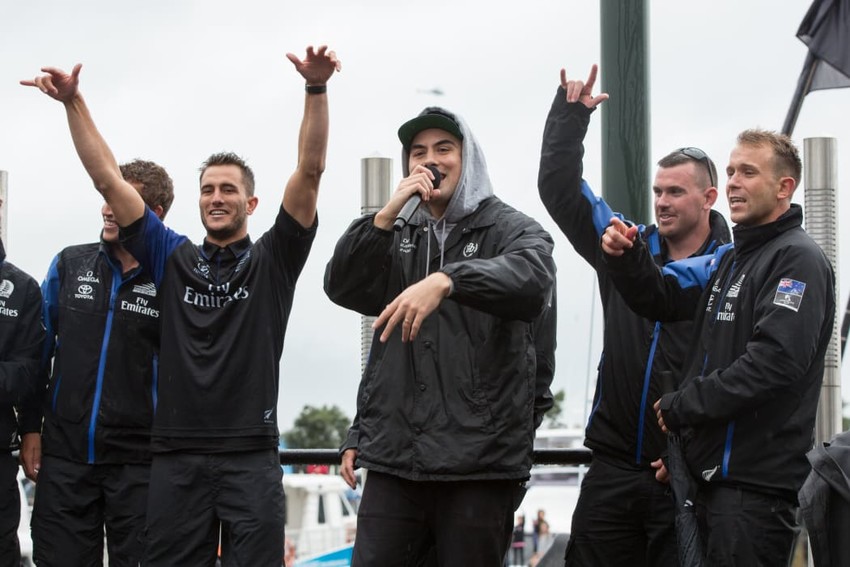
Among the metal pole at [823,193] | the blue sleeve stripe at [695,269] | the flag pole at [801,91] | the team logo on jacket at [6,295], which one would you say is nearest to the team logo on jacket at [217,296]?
the team logo on jacket at [6,295]

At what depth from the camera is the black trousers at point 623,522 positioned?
4762mm

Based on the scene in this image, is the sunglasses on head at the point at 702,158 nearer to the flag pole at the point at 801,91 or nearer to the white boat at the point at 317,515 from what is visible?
the flag pole at the point at 801,91

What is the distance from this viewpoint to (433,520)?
4344mm

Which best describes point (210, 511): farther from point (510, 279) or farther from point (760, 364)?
point (760, 364)

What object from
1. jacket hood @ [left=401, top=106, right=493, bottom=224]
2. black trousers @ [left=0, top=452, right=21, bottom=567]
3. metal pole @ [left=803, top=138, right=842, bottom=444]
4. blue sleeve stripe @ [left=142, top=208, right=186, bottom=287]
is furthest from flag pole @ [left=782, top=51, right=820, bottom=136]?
black trousers @ [left=0, top=452, right=21, bottom=567]

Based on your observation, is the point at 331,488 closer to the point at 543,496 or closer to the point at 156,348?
the point at 543,496

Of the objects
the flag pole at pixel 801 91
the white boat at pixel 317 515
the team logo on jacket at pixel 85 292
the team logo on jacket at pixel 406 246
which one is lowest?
the white boat at pixel 317 515

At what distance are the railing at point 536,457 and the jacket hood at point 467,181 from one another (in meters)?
1.05

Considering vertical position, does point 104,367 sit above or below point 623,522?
above

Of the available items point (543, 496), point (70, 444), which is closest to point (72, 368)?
point (70, 444)

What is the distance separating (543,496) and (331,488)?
14.6 meters

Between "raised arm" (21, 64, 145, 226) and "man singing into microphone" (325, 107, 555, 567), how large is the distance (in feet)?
3.20

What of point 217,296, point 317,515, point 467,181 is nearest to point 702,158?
point 467,181

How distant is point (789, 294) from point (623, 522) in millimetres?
1183
